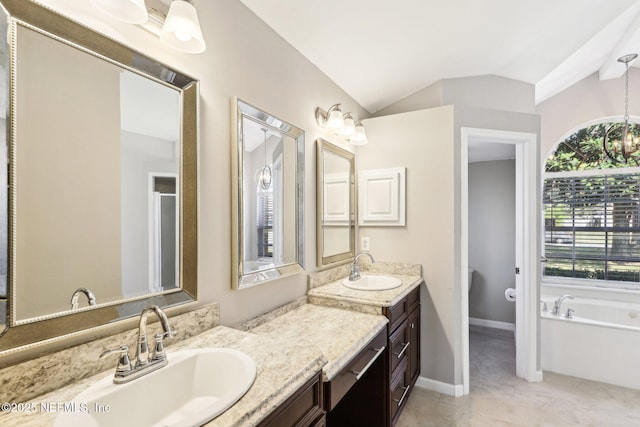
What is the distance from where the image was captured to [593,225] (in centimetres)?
344

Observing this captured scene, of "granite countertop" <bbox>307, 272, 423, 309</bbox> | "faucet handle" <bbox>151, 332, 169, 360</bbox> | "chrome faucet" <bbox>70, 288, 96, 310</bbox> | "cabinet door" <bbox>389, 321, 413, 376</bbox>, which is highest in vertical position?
"chrome faucet" <bbox>70, 288, 96, 310</bbox>

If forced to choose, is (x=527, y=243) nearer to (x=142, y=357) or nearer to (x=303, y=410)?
(x=303, y=410)

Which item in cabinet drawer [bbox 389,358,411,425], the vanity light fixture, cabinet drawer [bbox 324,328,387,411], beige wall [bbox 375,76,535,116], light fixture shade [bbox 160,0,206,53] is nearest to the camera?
light fixture shade [bbox 160,0,206,53]

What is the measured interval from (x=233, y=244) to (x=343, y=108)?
160 cm

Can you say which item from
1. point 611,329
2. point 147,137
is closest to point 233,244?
point 147,137

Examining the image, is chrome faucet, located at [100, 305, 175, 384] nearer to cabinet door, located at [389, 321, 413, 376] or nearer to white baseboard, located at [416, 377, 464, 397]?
cabinet door, located at [389, 321, 413, 376]

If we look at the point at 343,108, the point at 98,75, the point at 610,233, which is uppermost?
the point at 343,108

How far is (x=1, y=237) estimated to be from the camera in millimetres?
738

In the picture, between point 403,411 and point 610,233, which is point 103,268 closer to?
point 403,411

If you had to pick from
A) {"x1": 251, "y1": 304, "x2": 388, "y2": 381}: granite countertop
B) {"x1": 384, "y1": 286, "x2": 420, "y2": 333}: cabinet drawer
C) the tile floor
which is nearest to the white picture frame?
{"x1": 384, "y1": 286, "x2": 420, "y2": 333}: cabinet drawer

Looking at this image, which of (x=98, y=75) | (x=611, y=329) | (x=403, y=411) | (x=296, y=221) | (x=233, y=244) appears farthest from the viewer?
(x=611, y=329)

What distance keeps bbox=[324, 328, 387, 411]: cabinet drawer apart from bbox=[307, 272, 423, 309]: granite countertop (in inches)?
6.6

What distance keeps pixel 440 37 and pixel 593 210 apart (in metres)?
2.95

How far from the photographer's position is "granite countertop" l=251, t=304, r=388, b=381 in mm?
1214
